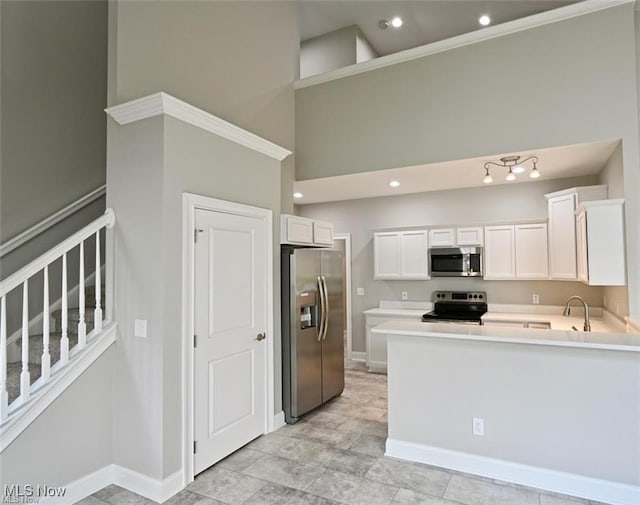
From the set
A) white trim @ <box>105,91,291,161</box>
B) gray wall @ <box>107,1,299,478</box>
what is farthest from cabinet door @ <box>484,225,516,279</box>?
white trim @ <box>105,91,291,161</box>

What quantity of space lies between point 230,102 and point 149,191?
151 cm

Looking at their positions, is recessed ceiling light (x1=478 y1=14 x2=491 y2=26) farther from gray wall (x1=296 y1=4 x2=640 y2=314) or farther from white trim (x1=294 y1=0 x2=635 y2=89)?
gray wall (x1=296 y1=4 x2=640 y2=314)

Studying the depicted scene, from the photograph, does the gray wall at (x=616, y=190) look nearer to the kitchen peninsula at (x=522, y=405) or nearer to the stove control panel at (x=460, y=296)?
the kitchen peninsula at (x=522, y=405)

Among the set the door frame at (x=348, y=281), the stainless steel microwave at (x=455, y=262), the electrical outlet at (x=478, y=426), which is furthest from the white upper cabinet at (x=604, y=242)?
the door frame at (x=348, y=281)

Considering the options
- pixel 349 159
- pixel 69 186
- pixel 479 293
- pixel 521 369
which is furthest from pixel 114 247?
pixel 479 293

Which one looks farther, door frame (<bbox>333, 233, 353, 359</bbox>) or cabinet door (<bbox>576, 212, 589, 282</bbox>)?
door frame (<bbox>333, 233, 353, 359</bbox>)

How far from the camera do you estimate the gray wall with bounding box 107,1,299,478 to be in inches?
112

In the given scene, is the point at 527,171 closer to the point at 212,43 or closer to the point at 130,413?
the point at 212,43

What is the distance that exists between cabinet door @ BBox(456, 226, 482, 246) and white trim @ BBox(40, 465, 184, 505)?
177 inches

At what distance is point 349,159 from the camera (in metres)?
4.72

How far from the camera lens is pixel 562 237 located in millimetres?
4602

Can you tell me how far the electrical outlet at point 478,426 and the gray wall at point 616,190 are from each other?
1.73 metres

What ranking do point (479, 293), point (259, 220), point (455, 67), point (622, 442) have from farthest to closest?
point (479, 293)
point (455, 67)
point (259, 220)
point (622, 442)

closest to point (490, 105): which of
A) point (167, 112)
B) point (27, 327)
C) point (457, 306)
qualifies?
point (457, 306)
